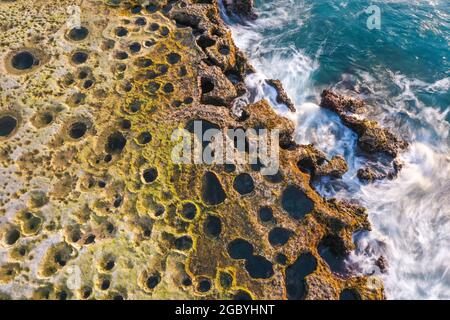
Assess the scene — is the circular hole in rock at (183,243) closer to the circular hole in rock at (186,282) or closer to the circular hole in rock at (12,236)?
the circular hole in rock at (186,282)

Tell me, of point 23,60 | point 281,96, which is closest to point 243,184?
point 281,96

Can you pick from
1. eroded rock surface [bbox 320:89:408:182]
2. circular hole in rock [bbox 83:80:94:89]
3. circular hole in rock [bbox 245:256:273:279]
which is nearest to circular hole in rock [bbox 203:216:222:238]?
circular hole in rock [bbox 245:256:273:279]

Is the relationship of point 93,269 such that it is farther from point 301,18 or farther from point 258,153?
point 301,18

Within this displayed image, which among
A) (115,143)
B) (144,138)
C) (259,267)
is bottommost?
(259,267)

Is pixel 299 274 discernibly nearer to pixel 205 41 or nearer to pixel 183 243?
pixel 183 243

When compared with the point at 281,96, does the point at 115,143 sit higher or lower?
lower
